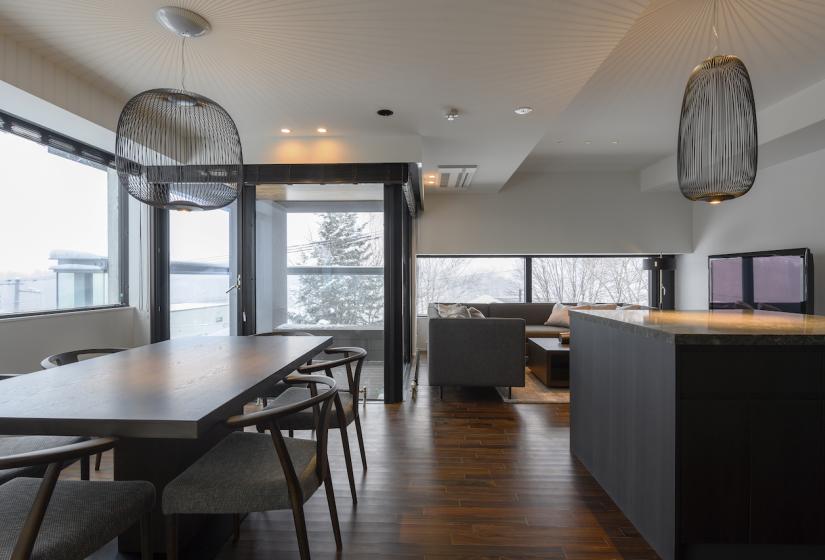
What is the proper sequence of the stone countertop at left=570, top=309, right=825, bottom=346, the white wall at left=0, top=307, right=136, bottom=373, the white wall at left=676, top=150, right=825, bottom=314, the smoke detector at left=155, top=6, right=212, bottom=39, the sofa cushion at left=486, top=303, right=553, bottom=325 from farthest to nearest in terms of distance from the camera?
the sofa cushion at left=486, top=303, right=553, bottom=325 < the white wall at left=676, top=150, right=825, bottom=314 < the white wall at left=0, top=307, right=136, bottom=373 < the smoke detector at left=155, top=6, right=212, bottom=39 < the stone countertop at left=570, top=309, right=825, bottom=346

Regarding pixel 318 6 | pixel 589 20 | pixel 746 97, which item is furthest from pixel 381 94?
pixel 746 97

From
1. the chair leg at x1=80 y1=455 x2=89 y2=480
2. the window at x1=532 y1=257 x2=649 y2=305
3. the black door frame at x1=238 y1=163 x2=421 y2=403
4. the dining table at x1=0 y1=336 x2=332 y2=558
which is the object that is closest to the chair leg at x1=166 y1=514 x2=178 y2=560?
the dining table at x1=0 y1=336 x2=332 y2=558

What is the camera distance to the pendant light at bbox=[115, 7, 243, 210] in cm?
197

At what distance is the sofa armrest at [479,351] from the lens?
13.6 ft

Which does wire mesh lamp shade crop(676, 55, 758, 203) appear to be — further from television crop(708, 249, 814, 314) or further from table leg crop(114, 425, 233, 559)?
television crop(708, 249, 814, 314)

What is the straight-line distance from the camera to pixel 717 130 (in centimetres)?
224

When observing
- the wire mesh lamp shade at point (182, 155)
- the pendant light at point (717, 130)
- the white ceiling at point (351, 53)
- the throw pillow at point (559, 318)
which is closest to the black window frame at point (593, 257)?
the throw pillow at point (559, 318)

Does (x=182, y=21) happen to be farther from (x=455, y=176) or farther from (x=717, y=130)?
(x=455, y=176)

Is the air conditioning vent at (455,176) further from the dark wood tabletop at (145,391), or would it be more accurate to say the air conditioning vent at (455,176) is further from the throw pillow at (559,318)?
the dark wood tabletop at (145,391)

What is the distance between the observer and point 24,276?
3.20 metres

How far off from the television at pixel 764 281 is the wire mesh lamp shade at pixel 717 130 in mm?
3196

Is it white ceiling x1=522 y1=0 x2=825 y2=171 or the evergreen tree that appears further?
the evergreen tree

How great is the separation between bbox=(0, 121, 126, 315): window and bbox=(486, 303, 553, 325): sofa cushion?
4812 mm

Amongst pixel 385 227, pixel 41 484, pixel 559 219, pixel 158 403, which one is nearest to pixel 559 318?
pixel 559 219
